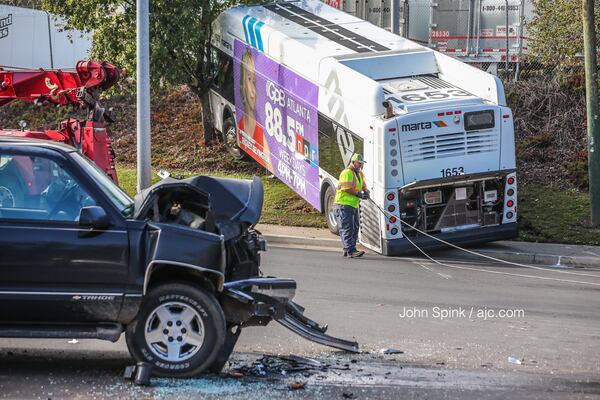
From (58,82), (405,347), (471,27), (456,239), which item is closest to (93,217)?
(405,347)

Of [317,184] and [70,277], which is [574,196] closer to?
[317,184]

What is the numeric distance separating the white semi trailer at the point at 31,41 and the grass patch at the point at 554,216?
612 inches

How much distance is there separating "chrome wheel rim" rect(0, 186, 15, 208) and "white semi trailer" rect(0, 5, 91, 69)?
23550 mm

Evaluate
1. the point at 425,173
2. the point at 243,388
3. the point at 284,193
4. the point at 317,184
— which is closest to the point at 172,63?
the point at 284,193

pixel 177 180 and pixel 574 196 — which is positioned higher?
pixel 177 180

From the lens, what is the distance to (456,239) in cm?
1762

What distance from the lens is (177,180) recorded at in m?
9.16

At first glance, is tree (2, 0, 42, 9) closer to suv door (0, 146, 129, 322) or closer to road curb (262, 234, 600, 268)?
road curb (262, 234, 600, 268)

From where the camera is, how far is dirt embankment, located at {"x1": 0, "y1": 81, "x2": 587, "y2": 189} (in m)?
23.5

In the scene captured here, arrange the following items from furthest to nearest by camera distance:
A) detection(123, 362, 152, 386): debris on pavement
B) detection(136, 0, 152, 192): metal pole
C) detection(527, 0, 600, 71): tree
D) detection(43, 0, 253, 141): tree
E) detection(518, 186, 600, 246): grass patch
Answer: detection(43, 0, 253, 141): tree
detection(527, 0, 600, 71): tree
detection(518, 186, 600, 246): grass patch
detection(136, 0, 152, 192): metal pole
detection(123, 362, 152, 386): debris on pavement

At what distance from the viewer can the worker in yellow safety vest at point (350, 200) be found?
679 inches

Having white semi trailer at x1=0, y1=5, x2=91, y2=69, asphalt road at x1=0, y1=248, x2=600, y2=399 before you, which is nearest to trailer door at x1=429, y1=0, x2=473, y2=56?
white semi trailer at x1=0, y1=5, x2=91, y2=69

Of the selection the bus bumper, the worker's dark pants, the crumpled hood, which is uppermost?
the crumpled hood

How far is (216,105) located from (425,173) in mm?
9129
